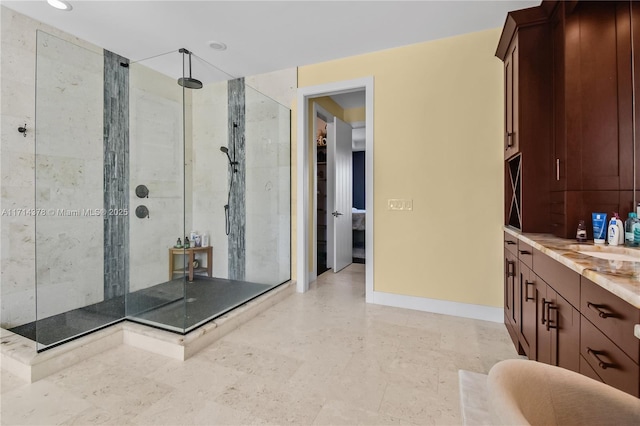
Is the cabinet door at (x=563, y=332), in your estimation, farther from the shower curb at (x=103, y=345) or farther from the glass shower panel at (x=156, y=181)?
the glass shower panel at (x=156, y=181)

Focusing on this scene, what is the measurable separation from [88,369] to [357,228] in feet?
14.8

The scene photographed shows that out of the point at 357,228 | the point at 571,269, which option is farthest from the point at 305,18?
the point at 357,228

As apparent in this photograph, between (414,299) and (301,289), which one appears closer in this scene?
(414,299)

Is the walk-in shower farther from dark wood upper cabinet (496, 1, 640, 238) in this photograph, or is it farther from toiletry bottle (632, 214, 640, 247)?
toiletry bottle (632, 214, 640, 247)

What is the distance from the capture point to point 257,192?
11.7 feet

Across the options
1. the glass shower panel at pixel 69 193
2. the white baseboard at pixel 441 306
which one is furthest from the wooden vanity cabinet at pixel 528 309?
the glass shower panel at pixel 69 193

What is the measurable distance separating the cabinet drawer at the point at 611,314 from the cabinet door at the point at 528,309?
1.99ft

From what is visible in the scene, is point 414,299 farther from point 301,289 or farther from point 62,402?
point 62,402

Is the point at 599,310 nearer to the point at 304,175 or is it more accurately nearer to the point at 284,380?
the point at 284,380

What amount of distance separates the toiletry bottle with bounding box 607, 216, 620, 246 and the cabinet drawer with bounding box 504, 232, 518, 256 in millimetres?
553

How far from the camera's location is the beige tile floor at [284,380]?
1472mm

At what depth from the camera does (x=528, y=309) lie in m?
1.76

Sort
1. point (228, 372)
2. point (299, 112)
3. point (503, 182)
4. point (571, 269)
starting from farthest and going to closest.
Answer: point (299, 112) → point (503, 182) → point (228, 372) → point (571, 269)

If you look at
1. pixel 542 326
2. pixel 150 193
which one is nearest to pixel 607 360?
pixel 542 326
